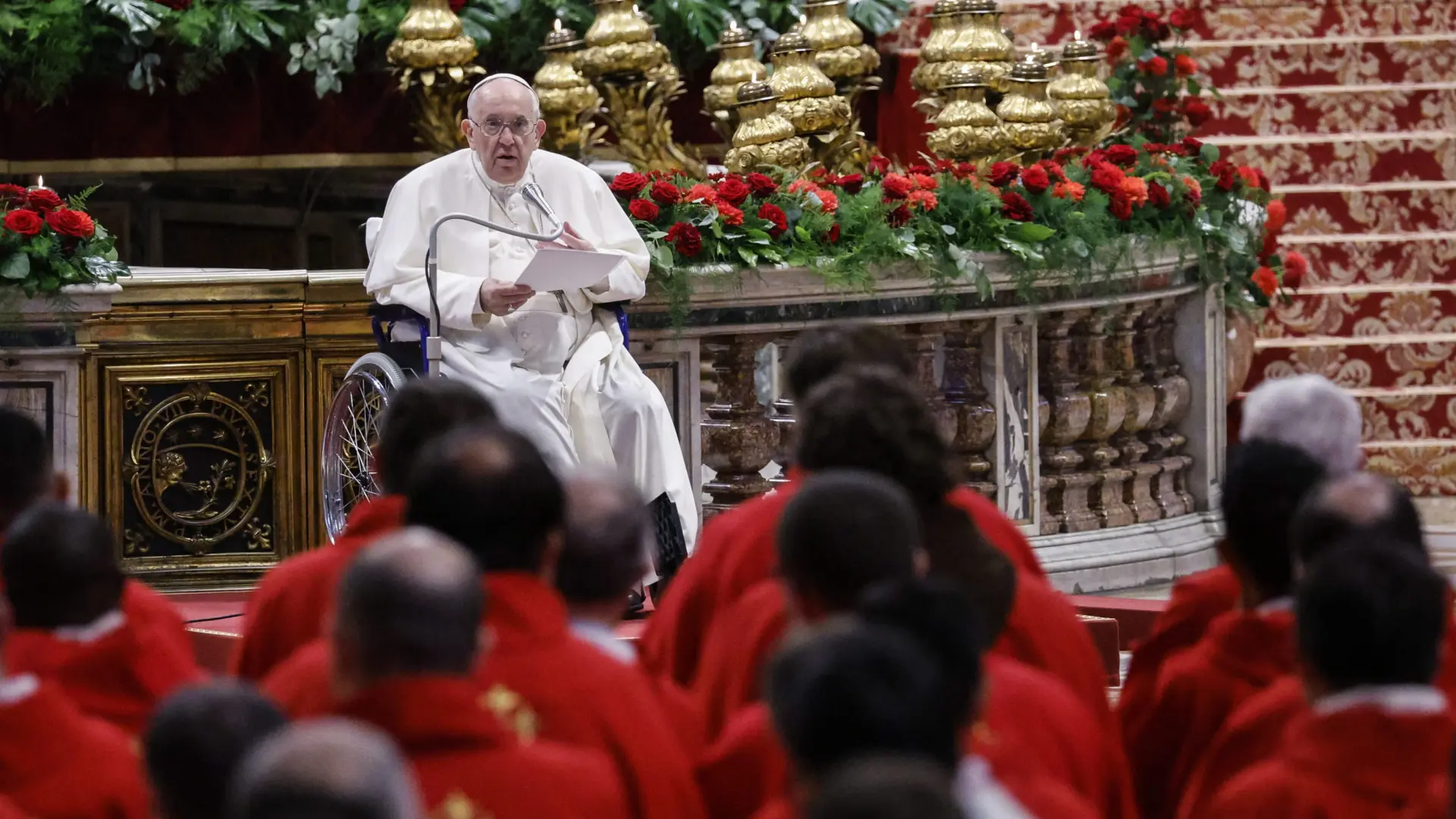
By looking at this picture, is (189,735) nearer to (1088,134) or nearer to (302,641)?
(302,641)

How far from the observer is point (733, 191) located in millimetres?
8211

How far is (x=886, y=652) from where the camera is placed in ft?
8.26

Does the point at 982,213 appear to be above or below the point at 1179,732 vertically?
above

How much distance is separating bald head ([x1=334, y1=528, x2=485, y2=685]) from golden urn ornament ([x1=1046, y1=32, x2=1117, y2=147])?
775 centimetres

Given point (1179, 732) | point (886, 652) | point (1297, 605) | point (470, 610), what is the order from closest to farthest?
point (886, 652) < point (470, 610) < point (1297, 605) < point (1179, 732)

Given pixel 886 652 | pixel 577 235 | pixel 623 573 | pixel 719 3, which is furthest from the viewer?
pixel 719 3

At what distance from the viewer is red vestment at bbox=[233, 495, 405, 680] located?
410cm

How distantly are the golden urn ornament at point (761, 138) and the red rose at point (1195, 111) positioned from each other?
2084 mm

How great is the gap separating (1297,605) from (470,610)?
1023 millimetres

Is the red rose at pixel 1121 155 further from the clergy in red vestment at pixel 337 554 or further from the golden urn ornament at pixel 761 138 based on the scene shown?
the clergy in red vestment at pixel 337 554

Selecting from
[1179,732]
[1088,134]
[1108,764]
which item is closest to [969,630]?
[1108,764]

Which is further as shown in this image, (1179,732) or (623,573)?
(1179,732)

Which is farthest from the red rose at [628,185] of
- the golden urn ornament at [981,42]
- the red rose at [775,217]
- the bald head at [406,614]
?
the bald head at [406,614]

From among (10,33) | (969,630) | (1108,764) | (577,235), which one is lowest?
(1108,764)
